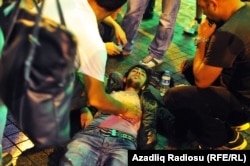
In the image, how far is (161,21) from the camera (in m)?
4.41

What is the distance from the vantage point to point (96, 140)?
2.68m

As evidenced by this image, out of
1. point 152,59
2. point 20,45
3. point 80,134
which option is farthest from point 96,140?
point 152,59

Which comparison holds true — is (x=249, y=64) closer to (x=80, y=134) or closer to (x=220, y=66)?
(x=220, y=66)

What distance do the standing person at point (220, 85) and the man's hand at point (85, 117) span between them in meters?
0.63

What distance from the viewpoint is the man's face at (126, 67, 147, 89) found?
360 cm

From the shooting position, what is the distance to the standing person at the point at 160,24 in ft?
14.2

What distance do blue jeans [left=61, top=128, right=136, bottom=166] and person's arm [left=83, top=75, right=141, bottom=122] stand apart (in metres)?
0.20

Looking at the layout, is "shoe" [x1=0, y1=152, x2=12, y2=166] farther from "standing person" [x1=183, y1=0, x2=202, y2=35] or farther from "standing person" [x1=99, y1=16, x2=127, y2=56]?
"standing person" [x1=183, y1=0, x2=202, y2=35]

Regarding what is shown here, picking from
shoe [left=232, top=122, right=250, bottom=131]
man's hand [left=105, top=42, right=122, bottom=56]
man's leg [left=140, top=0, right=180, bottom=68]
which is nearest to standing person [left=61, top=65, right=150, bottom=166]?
shoe [left=232, top=122, right=250, bottom=131]

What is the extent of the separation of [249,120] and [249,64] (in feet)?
1.90

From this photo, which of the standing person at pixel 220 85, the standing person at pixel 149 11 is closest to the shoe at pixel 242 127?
the standing person at pixel 220 85

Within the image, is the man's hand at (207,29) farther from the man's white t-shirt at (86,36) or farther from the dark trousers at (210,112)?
the man's white t-shirt at (86,36)

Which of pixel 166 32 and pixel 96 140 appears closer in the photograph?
pixel 96 140

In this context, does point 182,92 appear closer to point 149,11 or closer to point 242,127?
point 242,127
